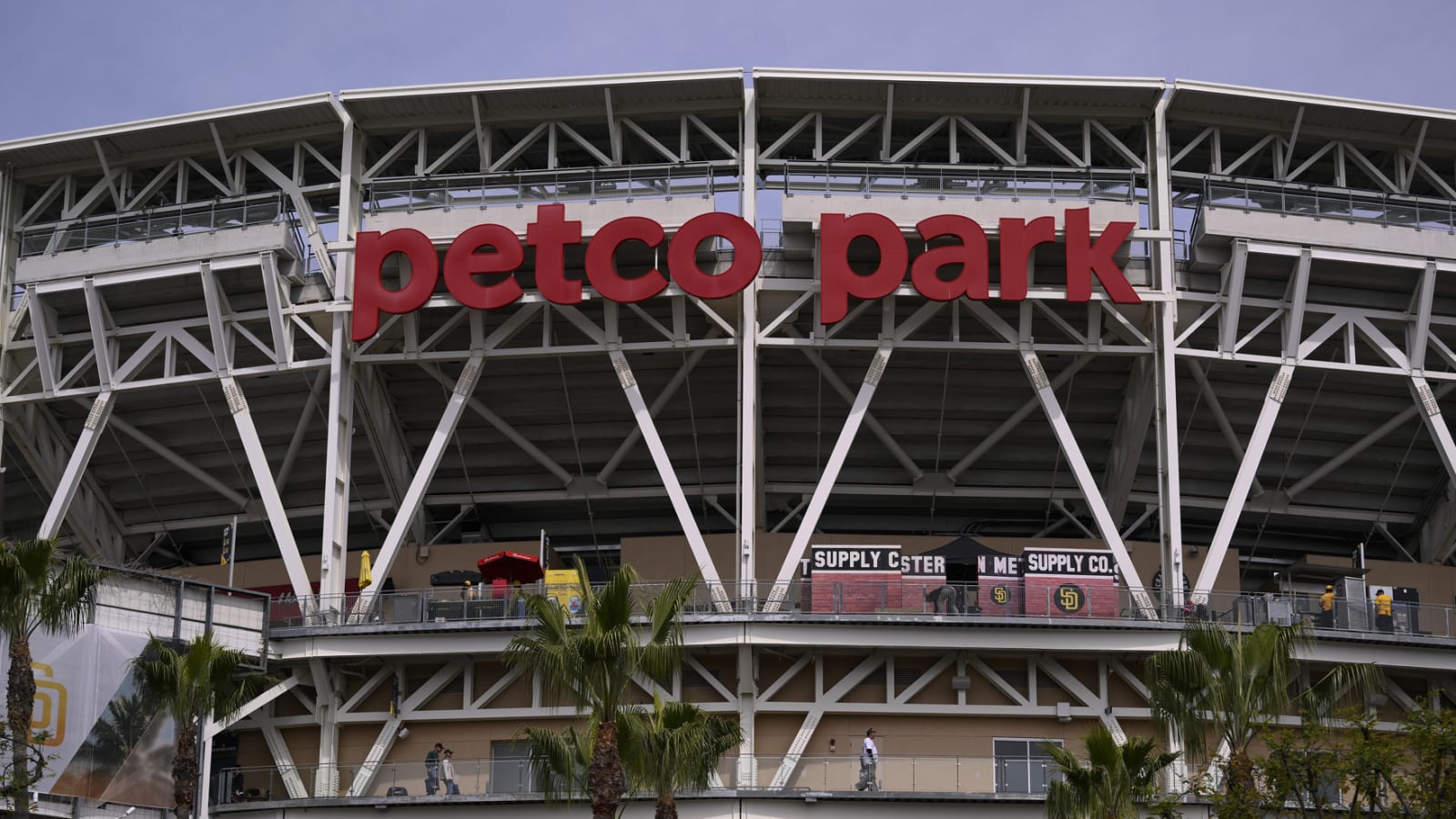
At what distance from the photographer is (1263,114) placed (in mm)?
56969

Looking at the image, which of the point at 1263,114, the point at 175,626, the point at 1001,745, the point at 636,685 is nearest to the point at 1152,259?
the point at 1263,114

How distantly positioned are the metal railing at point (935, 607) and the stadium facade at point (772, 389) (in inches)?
4.7

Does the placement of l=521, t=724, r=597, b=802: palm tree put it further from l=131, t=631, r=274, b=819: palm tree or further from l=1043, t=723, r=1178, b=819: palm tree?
l=1043, t=723, r=1178, b=819: palm tree

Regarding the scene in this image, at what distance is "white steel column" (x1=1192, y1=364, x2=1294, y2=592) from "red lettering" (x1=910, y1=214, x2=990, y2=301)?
8.65m

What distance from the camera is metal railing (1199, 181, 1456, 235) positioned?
2180 inches

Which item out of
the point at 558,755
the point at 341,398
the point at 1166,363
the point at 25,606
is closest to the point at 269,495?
the point at 341,398

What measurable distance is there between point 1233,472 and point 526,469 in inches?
873

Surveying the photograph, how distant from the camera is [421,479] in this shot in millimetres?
54531

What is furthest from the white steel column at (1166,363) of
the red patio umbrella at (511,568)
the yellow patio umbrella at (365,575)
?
the yellow patio umbrella at (365,575)

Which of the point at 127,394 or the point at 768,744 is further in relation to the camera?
the point at 127,394

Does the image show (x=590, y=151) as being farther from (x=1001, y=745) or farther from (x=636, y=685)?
(x=1001, y=745)

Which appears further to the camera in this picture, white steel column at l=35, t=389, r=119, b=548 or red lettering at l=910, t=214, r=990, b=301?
white steel column at l=35, t=389, r=119, b=548

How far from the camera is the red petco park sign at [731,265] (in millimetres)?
53375

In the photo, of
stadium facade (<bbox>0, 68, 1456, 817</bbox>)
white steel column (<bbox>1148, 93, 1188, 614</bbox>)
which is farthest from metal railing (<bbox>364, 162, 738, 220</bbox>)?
white steel column (<bbox>1148, 93, 1188, 614</bbox>)
